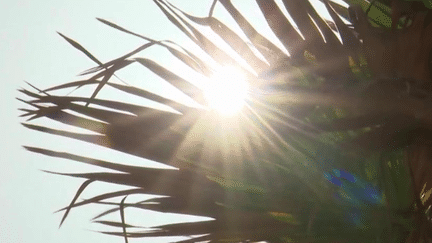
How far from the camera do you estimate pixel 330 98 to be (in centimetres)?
101

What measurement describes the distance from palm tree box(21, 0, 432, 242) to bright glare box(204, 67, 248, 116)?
0.06 feet

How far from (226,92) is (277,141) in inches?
6.4

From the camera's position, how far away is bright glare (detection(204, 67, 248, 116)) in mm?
1185

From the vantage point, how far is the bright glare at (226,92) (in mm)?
1185

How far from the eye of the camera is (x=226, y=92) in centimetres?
119

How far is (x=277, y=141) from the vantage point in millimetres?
1157

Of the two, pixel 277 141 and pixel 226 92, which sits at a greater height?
pixel 226 92

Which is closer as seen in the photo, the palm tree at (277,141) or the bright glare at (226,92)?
the palm tree at (277,141)

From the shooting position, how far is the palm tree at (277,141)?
107 cm

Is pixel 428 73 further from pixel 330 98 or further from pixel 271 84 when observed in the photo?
pixel 271 84

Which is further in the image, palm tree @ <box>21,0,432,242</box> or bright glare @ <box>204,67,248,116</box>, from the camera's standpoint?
bright glare @ <box>204,67,248,116</box>

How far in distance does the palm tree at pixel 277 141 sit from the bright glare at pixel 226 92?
0.02 meters

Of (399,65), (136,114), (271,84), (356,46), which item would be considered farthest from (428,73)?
(136,114)

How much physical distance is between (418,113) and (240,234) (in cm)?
49
